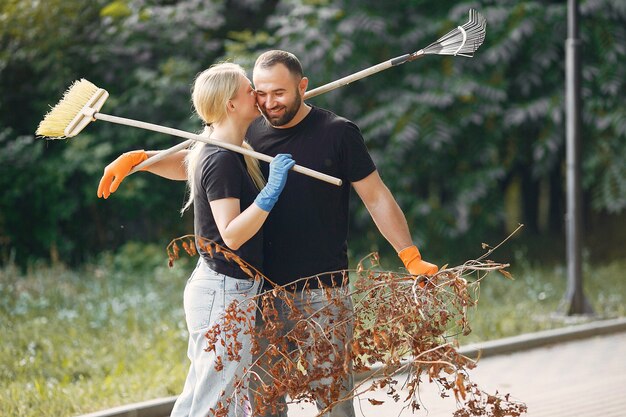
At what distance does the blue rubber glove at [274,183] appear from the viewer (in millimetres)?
4219

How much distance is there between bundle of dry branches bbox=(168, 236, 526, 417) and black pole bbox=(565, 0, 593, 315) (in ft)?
20.1

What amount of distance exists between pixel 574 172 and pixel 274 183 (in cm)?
665

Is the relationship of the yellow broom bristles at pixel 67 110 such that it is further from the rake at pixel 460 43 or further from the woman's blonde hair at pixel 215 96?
the rake at pixel 460 43

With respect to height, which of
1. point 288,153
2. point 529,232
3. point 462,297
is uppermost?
point 288,153

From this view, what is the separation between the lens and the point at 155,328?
8992mm

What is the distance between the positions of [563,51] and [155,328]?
314 inches

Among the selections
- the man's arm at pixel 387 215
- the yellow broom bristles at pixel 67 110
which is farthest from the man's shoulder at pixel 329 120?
the yellow broom bristles at pixel 67 110

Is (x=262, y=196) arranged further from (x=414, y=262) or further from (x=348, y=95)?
(x=348, y=95)

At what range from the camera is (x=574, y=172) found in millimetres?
10258

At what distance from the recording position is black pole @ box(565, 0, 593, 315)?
1026 cm

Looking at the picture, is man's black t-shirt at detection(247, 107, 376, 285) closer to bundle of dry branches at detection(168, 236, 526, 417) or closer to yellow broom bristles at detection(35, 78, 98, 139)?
bundle of dry branches at detection(168, 236, 526, 417)

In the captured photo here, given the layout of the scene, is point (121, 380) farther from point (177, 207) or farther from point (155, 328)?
point (177, 207)

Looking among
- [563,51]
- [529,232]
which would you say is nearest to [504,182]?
[529,232]

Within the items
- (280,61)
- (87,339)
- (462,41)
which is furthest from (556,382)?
(280,61)
